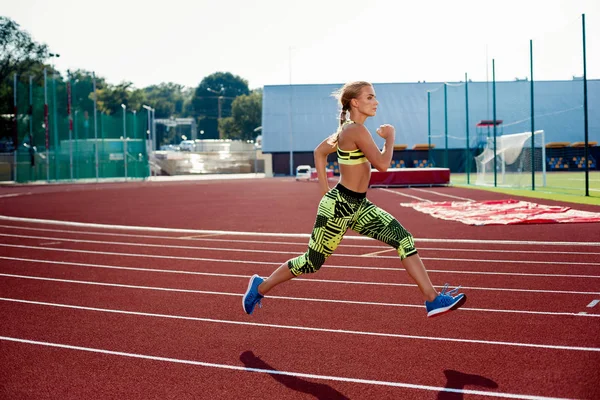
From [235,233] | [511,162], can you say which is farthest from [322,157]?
[511,162]

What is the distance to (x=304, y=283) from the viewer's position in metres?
8.16

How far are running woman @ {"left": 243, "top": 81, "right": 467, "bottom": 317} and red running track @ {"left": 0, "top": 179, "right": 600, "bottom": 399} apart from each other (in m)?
0.55

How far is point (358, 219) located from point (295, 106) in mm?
58033

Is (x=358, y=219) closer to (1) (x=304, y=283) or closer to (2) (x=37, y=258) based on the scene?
(1) (x=304, y=283)

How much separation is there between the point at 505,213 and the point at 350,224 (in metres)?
11.5

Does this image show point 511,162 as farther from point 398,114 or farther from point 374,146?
point 398,114

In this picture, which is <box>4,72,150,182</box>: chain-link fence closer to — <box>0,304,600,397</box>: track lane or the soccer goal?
the soccer goal

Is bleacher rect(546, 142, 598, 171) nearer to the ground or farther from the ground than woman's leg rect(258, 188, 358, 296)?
farther from the ground

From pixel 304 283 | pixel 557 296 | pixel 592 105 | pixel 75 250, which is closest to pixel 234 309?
pixel 304 283

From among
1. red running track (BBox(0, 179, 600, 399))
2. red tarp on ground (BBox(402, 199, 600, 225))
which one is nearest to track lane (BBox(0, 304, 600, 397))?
red running track (BBox(0, 179, 600, 399))

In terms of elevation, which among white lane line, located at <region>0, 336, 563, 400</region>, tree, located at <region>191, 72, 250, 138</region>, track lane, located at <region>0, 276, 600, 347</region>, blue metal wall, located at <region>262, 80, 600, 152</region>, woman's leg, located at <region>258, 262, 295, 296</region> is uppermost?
tree, located at <region>191, 72, 250, 138</region>

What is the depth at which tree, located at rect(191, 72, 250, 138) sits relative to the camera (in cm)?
16700

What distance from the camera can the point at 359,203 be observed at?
18.0 feet

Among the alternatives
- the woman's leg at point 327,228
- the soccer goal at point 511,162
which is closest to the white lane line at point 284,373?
the woman's leg at point 327,228
